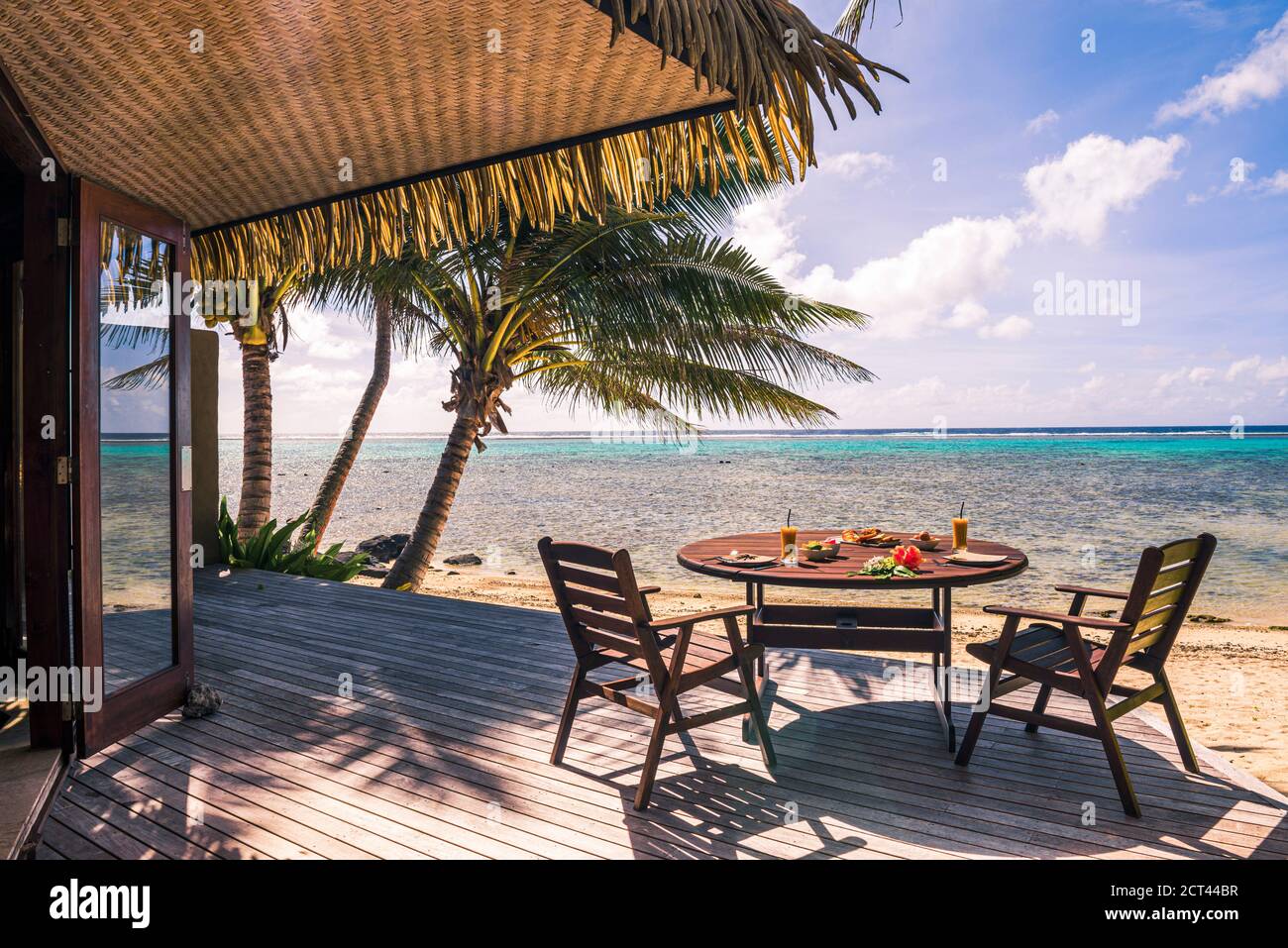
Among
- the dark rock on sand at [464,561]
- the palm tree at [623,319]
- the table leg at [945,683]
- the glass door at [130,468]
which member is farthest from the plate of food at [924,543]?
the dark rock on sand at [464,561]

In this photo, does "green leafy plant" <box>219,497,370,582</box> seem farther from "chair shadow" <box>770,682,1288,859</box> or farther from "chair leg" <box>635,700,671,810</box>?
"chair shadow" <box>770,682,1288,859</box>

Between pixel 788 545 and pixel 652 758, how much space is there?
119 cm

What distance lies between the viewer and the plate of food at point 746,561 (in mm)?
3164

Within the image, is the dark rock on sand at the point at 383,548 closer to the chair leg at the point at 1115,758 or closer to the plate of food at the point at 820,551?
the plate of food at the point at 820,551

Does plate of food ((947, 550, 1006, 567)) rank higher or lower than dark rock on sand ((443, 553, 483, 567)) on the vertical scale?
higher

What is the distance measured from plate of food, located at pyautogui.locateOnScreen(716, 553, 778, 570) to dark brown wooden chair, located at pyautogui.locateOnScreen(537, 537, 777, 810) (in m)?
0.32

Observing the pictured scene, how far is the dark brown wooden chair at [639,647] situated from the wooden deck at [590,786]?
8.9 inches

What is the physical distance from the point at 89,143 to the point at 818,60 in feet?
8.22

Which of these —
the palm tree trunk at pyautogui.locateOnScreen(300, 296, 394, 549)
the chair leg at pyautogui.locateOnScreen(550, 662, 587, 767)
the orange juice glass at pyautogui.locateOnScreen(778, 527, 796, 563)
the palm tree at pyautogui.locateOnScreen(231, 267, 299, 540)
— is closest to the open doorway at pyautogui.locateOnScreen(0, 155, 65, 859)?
the chair leg at pyautogui.locateOnScreen(550, 662, 587, 767)

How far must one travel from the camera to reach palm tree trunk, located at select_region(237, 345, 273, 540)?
8102 mm
